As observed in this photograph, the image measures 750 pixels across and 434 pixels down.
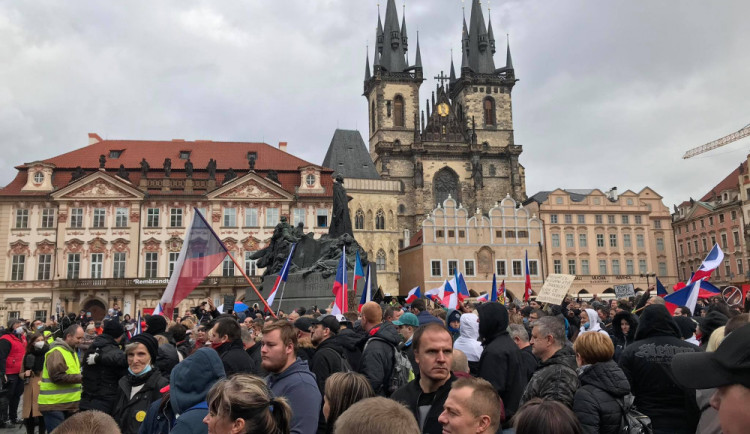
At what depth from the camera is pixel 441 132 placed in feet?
235

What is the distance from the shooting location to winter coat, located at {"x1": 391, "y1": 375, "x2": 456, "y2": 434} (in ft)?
11.9

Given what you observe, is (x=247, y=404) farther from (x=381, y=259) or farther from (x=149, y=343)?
(x=381, y=259)

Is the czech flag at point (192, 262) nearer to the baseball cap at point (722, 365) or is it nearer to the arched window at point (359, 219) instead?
the baseball cap at point (722, 365)

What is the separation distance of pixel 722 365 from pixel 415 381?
249 cm

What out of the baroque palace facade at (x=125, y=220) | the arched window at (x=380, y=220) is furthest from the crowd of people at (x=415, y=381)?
the arched window at (x=380, y=220)

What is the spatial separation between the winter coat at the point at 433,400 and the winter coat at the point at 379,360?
1.25 meters

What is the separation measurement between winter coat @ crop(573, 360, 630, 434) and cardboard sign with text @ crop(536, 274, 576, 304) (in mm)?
8811

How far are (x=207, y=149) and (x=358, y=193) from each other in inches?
631

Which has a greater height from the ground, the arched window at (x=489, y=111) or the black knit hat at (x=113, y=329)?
the arched window at (x=489, y=111)

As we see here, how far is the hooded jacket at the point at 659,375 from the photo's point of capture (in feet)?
14.6

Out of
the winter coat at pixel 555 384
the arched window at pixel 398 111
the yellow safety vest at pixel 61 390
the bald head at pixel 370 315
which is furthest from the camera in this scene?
the arched window at pixel 398 111

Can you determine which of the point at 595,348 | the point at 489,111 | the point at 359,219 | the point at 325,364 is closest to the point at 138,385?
the point at 325,364

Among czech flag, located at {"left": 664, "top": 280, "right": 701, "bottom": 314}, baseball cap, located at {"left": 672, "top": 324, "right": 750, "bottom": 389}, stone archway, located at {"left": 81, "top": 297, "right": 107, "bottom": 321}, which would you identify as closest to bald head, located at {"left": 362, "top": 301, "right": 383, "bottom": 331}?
baseball cap, located at {"left": 672, "top": 324, "right": 750, "bottom": 389}

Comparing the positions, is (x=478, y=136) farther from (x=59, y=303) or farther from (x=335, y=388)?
(x=335, y=388)
